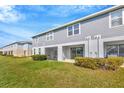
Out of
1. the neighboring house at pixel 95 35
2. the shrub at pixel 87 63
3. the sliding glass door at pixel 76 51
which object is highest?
the neighboring house at pixel 95 35

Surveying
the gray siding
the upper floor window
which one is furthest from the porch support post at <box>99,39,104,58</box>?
the upper floor window

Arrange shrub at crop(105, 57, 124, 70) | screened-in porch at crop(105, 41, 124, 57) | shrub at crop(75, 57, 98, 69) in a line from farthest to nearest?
screened-in porch at crop(105, 41, 124, 57), shrub at crop(75, 57, 98, 69), shrub at crop(105, 57, 124, 70)

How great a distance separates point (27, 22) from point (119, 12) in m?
18.5

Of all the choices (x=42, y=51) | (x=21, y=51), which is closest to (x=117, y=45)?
(x=42, y=51)

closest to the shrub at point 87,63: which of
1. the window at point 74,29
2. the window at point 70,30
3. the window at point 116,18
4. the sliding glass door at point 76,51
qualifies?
the window at point 116,18

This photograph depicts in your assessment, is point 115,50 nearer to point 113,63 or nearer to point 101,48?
point 101,48

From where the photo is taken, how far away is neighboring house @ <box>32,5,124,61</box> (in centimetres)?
1366

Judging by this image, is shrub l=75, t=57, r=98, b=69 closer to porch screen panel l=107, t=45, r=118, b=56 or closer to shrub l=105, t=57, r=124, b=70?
shrub l=105, t=57, r=124, b=70

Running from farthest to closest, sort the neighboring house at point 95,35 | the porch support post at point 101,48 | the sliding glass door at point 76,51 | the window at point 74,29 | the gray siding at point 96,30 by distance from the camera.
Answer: the sliding glass door at point 76,51
the window at point 74,29
the porch support post at point 101,48
the gray siding at point 96,30
the neighboring house at point 95,35

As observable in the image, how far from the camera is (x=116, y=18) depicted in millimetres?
13484

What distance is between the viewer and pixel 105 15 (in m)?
14.5

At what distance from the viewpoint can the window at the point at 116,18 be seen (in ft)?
43.6

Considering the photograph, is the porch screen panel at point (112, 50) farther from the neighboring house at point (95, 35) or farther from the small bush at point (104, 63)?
the small bush at point (104, 63)
